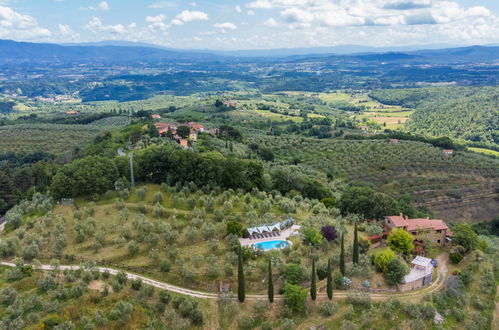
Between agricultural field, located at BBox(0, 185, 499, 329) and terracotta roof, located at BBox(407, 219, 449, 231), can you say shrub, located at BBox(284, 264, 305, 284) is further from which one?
terracotta roof, located at BBox(407, 219, 449, 231)

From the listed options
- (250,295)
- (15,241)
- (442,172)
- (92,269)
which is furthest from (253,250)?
(442,172)

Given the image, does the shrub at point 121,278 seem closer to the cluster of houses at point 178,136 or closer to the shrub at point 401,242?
the shrub at point 401,242

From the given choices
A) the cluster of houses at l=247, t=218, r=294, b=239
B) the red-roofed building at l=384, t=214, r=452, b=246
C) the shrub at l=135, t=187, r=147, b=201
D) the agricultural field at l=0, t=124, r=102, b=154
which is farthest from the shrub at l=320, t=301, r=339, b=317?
the agricultural field at l=0, t=124, r=102, b=154

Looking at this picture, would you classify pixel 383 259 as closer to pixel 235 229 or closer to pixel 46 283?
pixel 235 229

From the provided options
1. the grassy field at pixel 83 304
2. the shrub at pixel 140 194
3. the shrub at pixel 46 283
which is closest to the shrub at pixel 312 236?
the grassy field at pixel 83 304

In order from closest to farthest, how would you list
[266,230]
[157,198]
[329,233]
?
[329,233], [266,230], [157,198]

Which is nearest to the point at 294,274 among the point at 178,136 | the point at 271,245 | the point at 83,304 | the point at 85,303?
the point at 271,245

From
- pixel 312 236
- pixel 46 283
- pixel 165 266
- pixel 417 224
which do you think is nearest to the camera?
pixel 46 283

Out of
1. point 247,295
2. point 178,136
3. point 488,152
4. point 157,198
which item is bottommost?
point 488,152

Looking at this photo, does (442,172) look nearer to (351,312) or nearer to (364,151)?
(364,151)
